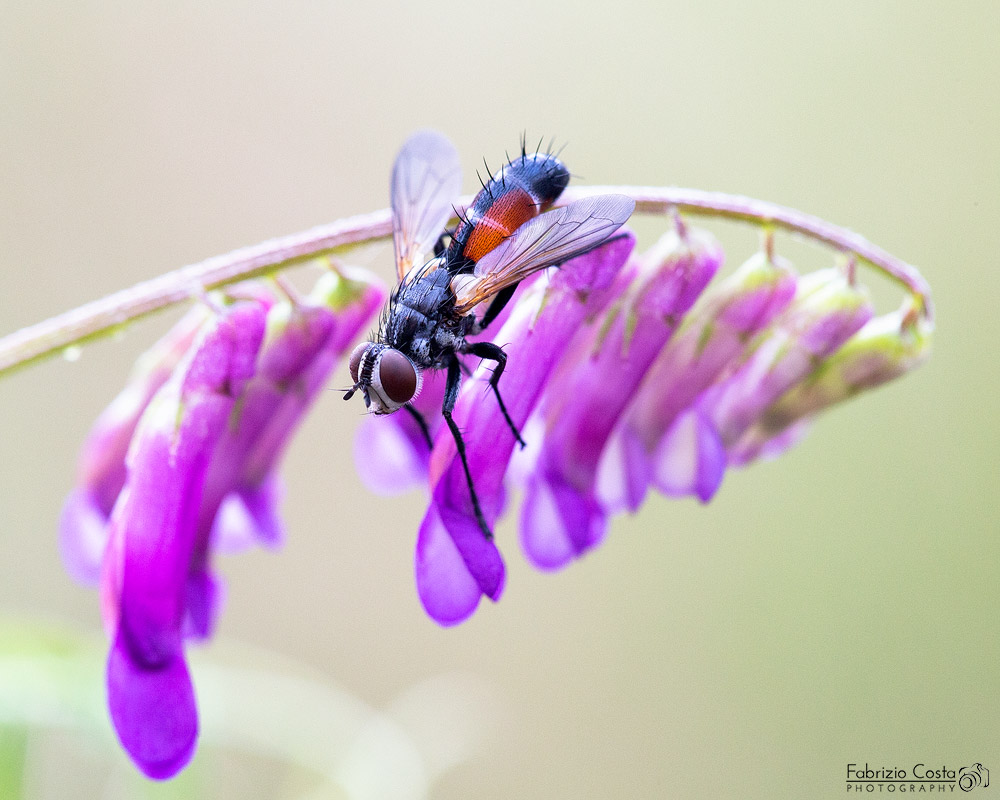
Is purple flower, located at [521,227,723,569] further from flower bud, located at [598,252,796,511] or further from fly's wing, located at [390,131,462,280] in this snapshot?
fly's wing, located at [390,131,462,280]

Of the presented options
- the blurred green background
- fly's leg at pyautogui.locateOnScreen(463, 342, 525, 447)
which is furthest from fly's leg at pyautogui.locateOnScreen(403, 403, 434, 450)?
the blurred green background

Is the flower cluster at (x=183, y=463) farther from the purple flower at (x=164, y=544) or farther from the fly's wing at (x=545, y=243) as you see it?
the fly's wing at (x=545, y=243)

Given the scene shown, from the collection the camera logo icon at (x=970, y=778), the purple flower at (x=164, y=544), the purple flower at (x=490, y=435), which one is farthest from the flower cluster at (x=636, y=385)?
the camera logo icon at (x=970, y=778)

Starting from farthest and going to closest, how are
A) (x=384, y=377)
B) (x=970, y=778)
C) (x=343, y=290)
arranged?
1. (x=970, y=778)
2. (x=343, y=290)
3. (x=384, y=377)

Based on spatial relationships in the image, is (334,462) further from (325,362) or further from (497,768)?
(325,362)

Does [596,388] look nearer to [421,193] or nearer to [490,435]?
[490,435]

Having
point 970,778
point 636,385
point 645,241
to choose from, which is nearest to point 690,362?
point 636,385
